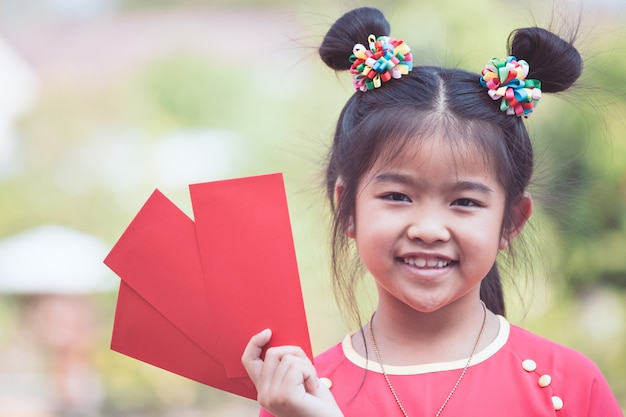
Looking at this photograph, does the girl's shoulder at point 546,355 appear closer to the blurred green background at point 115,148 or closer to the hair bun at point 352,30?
the hair bun at point 352,30

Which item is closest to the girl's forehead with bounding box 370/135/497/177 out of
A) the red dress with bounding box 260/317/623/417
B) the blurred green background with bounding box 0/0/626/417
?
the red dress with bounding box 260/317/623/417

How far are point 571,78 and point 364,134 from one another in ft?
1.35

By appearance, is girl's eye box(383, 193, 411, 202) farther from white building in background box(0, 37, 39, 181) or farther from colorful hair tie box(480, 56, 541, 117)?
white building in background box(0, 37, 39, 181)

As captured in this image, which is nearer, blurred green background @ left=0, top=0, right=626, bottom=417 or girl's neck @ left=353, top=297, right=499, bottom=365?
girl's neck @ left=353, top=297, right=499, bottom=365

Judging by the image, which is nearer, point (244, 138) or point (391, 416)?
point (391, 416)

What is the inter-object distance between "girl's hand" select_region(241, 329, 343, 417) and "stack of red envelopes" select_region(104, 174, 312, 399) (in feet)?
0.09

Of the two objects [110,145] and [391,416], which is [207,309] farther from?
[110,145]

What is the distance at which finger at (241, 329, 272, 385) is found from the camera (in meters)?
1.48

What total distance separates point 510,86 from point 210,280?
25.1 inches

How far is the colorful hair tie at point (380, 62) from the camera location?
65.5 inches

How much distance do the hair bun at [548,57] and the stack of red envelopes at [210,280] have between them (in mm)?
565

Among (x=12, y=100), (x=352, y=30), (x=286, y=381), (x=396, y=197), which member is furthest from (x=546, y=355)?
(x=12, y=100)

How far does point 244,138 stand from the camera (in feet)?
22.8

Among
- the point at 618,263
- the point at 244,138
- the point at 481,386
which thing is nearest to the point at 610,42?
the point at 618,263
